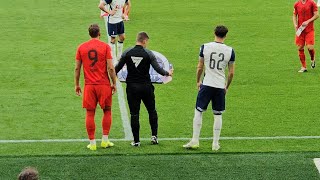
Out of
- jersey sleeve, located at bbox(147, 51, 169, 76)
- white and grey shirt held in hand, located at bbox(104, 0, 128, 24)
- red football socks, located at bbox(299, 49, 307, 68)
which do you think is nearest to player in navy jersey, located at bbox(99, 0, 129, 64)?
white and grey shirt held in hand, located at bbox(104, 0, 128, 24)

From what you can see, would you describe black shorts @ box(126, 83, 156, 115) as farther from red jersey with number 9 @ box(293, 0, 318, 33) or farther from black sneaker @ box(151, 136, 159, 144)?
red jersey with number 9 @ box(293, 0, 318, 33)

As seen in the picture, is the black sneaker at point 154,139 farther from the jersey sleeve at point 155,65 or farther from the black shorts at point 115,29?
the black shorts at point 115,29

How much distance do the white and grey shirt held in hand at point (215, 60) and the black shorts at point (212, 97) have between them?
2.9 inches

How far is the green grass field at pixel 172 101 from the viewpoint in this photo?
41.4ft

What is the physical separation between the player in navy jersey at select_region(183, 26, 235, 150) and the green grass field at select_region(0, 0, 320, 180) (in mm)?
483

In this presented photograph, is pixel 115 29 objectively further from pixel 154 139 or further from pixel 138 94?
pixel 138 94

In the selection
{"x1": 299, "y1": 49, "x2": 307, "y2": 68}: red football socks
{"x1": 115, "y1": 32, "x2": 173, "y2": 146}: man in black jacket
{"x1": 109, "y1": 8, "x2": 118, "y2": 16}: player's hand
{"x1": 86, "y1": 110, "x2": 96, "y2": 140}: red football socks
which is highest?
{"x1": 109, "y1": 8, "x2": 118, "y2": 16}: player's hand

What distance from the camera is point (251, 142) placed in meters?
14.0

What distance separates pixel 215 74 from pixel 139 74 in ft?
4.07

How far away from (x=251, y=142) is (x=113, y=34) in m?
7.00

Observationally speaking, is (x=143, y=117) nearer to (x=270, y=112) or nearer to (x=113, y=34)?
(x=270, y=112)

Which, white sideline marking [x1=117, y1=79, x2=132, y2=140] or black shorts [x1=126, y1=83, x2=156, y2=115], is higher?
black shorts [x1=126, y1=83, x2=156, y2=115]

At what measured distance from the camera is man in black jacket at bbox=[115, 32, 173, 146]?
13273 millimetres

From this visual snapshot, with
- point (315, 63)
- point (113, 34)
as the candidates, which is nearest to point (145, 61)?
point (113, 34)
